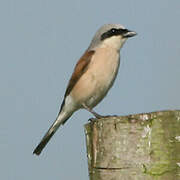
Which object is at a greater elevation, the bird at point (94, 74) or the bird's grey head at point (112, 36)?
the bird's grey head at point (112, 36)

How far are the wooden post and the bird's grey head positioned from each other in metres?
3.13

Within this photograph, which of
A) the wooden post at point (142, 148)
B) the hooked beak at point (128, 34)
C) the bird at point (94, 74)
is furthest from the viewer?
the hooked beak at point (128, 34)

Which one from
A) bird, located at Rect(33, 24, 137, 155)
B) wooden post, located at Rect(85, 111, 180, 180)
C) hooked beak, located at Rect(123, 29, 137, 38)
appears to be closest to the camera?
wooden post, located at Rect(85, 111, 180, 180)

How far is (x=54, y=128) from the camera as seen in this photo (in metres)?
5.91

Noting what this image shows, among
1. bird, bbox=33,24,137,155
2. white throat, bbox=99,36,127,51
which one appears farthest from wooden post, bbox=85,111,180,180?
white throat, bbox=99,36,127,51

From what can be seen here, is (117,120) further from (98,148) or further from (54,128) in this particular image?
(54,128)

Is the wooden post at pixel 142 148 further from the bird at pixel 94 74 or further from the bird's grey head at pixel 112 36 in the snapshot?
the bird's grey head at pixel 112 36

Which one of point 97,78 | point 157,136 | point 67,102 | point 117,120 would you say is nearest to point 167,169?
point 157,136

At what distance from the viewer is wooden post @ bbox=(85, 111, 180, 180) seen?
2.50 m

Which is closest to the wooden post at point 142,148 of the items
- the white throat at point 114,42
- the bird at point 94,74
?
the bird at point 94,74

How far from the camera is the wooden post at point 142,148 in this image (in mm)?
2500

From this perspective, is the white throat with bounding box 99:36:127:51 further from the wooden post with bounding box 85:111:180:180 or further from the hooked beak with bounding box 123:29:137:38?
the wooden post with bounding box 85:111:180:180

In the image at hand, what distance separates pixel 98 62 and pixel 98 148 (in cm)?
269

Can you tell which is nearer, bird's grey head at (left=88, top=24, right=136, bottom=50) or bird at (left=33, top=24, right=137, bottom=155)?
bird at (left=33, top=24, right=137, bottom=155)
